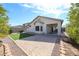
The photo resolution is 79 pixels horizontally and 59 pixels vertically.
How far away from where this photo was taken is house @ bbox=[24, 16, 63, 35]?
127 inches

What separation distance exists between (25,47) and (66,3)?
1.15 metres

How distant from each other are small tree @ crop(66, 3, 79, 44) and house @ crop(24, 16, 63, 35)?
19 centimetres

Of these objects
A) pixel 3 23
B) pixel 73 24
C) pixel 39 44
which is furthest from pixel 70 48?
pixel 3 23

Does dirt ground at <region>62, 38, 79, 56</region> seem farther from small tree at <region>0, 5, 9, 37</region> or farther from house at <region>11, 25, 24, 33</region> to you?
small tree at <region>0, 5, 9, 37</region>

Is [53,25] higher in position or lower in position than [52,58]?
higher

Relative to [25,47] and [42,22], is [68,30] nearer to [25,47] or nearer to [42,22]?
[42,22]

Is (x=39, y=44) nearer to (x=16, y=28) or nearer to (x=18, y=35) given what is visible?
(x=18, y=35)

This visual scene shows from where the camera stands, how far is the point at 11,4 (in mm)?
3156

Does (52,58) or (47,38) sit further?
(47,38)

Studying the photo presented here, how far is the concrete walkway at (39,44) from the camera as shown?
3.13 meters

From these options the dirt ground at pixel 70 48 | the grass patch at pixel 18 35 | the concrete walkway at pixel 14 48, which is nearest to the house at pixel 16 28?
the grass patch at pixel 18 35

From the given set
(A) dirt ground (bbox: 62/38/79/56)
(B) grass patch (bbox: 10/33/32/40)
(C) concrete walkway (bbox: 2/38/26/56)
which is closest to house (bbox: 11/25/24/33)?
(B) grass patch (bbox: 10/33/32/40)

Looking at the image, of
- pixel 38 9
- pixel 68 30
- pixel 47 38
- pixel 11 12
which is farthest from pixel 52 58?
pixel 11 12

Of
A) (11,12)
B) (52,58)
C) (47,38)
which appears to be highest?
(11,12)
